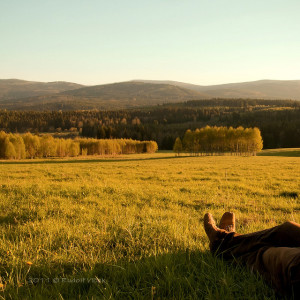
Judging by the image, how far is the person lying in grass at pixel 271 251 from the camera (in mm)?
1891

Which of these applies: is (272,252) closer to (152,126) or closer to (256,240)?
(256,240)

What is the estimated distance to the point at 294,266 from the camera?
1.84 metres

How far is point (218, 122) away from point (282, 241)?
19048 cm

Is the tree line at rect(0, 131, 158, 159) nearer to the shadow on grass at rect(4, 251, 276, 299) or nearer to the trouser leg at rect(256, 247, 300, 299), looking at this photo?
the shadow on grass at rect(4, 251, 276, 299)

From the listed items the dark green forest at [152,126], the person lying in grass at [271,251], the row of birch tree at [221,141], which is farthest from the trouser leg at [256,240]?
the dark green forest at [152,126]

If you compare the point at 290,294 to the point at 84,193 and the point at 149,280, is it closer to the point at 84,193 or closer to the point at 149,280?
the point at 149,280

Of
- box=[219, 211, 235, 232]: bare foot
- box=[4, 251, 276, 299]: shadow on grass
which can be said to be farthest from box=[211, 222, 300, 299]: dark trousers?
box=[219, 211, 235, 232]: bare foot

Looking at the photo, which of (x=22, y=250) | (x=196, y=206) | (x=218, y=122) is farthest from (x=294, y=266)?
(x=218, y=122)

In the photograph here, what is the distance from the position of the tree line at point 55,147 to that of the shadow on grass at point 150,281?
77.5 metres

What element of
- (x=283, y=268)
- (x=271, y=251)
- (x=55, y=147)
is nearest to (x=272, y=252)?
(x=271, y=251)

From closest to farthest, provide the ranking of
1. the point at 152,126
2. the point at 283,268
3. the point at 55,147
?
1. the point at 283,268
2. the point at 55,147
3. the point at 152,126

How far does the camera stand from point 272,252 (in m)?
2.14

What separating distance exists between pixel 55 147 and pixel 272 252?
3380 inches

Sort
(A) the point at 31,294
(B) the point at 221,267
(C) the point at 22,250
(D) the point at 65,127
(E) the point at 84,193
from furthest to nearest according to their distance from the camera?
(D) the point at 65,127 < (E) the point at 84,193 < (C) the point at 22,250 < (B) the point at 221,267 < (A) the point at 31,294
